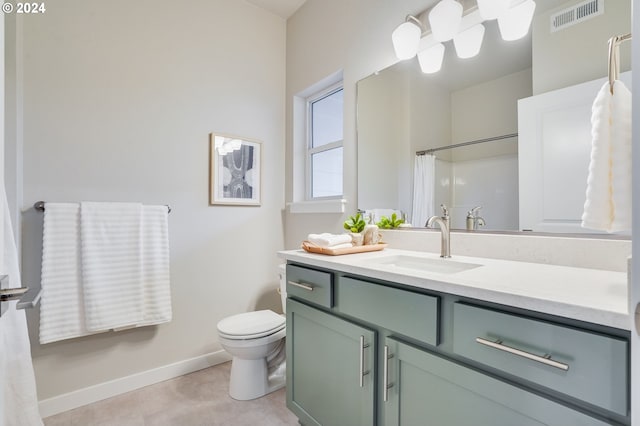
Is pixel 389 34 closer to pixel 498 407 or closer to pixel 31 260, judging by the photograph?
pixel 498 407

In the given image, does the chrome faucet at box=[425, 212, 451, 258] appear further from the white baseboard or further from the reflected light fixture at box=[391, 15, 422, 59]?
the white baseboard

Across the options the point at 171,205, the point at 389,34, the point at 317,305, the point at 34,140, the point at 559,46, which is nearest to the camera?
the point at 559,46

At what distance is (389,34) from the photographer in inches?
72.2

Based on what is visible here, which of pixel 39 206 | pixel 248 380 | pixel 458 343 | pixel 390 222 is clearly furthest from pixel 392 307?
pixel 39 206

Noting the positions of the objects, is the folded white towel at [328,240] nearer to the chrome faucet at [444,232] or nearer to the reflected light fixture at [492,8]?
the chrome faucet at [444,232]

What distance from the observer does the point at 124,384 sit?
76.0 inches

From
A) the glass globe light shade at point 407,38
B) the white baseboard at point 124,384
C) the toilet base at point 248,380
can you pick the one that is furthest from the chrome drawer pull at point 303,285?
the glass globe light shade at point 407,38

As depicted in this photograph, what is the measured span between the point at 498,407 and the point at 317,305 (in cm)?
75

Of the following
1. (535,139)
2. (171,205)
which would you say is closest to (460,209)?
(535,139)

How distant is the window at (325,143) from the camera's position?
2.37 m

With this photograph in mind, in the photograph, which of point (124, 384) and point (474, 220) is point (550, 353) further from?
point (124, 384)

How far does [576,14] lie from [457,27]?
1.63 ft

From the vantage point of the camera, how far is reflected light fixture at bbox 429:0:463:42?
1505 mm

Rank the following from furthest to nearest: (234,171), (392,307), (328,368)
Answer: (234,171), (328,368), (392,307)
